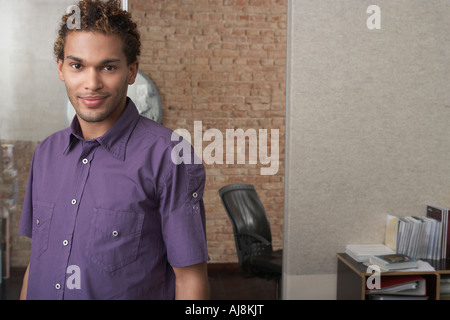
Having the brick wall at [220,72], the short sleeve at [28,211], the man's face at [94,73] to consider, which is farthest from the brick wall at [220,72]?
the man's face at [94,73]

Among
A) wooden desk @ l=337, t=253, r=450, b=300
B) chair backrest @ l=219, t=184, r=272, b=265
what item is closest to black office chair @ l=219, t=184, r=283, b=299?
chair backrest @ l=219, t=184, r=272, b=265

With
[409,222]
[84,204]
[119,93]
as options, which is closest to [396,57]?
[409,222]

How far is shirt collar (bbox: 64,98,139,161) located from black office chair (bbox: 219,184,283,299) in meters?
1.67

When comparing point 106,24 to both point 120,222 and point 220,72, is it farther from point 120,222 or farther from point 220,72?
point 220,72

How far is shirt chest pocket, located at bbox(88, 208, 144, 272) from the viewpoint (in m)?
0.99

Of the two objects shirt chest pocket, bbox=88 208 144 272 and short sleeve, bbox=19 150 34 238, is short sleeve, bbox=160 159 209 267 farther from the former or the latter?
short sleeve, bbox=19 150 34 238

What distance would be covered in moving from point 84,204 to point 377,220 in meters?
1.96

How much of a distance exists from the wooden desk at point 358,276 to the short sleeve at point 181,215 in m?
1.43

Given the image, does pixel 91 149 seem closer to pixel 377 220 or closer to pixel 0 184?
pixel 0 184

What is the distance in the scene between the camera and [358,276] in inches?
87.0

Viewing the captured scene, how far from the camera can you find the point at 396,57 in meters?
2.47

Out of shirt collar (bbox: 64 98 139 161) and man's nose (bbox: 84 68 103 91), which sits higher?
man's nose (bbox: 84 68 103 91)

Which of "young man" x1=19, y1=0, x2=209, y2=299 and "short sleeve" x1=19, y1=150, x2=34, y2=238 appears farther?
"short sleeve" x1=19, y1=150, x2=34, y2=238

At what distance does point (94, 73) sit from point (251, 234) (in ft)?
5.92
